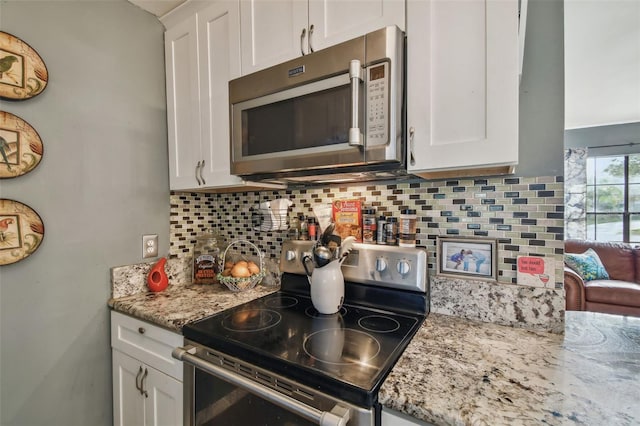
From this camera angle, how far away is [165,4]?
151 cm

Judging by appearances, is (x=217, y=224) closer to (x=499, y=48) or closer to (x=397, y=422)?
(x=397, y=422)

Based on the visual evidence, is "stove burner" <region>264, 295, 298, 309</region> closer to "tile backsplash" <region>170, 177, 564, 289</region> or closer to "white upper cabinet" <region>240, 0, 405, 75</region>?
"tile backsplash" <region>170, 177, 564, 289</region>

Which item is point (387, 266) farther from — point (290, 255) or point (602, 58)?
point (602, 58)

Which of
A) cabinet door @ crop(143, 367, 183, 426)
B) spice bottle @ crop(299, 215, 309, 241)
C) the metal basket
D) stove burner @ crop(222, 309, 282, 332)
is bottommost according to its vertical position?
cabinet door @ crop(143, 367, 183, 426)

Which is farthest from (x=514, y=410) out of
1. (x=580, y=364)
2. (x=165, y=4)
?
(x=165, y=4)

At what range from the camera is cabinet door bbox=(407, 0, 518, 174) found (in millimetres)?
829

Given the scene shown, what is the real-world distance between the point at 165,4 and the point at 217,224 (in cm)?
122

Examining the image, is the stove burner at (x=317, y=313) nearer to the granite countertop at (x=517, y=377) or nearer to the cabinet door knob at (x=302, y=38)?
the granite countertop at (x=517, y=377)

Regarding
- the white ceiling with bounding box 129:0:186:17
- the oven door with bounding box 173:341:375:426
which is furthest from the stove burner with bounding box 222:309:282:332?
the white ceiling with bounding box 129:0:186:17

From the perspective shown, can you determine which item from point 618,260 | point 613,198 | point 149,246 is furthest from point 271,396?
point 613,198

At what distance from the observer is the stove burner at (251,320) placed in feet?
3.50

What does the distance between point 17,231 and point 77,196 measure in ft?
0.80

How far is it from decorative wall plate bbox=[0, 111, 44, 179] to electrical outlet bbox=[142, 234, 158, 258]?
1.81 ft

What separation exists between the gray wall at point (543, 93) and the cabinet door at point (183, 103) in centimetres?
143
